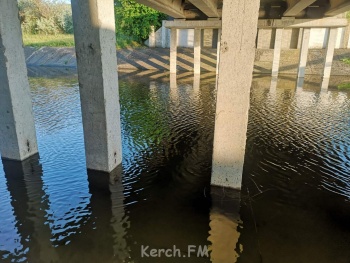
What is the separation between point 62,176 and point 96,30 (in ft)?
11.9

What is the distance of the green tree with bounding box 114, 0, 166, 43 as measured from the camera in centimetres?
3275

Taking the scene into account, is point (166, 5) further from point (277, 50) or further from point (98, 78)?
point (277, 50)

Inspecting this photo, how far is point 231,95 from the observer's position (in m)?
5.61

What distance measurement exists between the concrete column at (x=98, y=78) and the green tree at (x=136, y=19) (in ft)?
94.2

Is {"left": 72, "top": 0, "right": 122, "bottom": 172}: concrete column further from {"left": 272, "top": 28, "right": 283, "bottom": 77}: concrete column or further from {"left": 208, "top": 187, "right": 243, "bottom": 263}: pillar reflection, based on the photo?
{"left": 272, "top": 28, "right": 283, "bottom": 77}: concrete column

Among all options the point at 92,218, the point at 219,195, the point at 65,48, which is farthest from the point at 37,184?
the point at 65,48

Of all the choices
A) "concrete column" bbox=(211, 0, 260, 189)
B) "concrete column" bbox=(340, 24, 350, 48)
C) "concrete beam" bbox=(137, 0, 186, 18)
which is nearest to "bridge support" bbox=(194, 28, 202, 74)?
"concrete beam" bbox=(137, 0, 186, 18)

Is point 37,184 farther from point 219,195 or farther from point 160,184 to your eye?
point 219,195

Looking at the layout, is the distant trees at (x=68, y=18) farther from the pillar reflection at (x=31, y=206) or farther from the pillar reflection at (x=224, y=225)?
the pillar reflection at (x=224, y=225)

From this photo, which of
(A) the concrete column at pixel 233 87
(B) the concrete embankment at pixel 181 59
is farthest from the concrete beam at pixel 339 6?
(A) the concrete column at pixel 233 87

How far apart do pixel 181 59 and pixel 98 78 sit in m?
25.8

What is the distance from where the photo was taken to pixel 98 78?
6.18m

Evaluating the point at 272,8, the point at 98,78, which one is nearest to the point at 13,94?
the point at 98,78

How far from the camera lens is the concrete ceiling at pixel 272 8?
14.6 metres
